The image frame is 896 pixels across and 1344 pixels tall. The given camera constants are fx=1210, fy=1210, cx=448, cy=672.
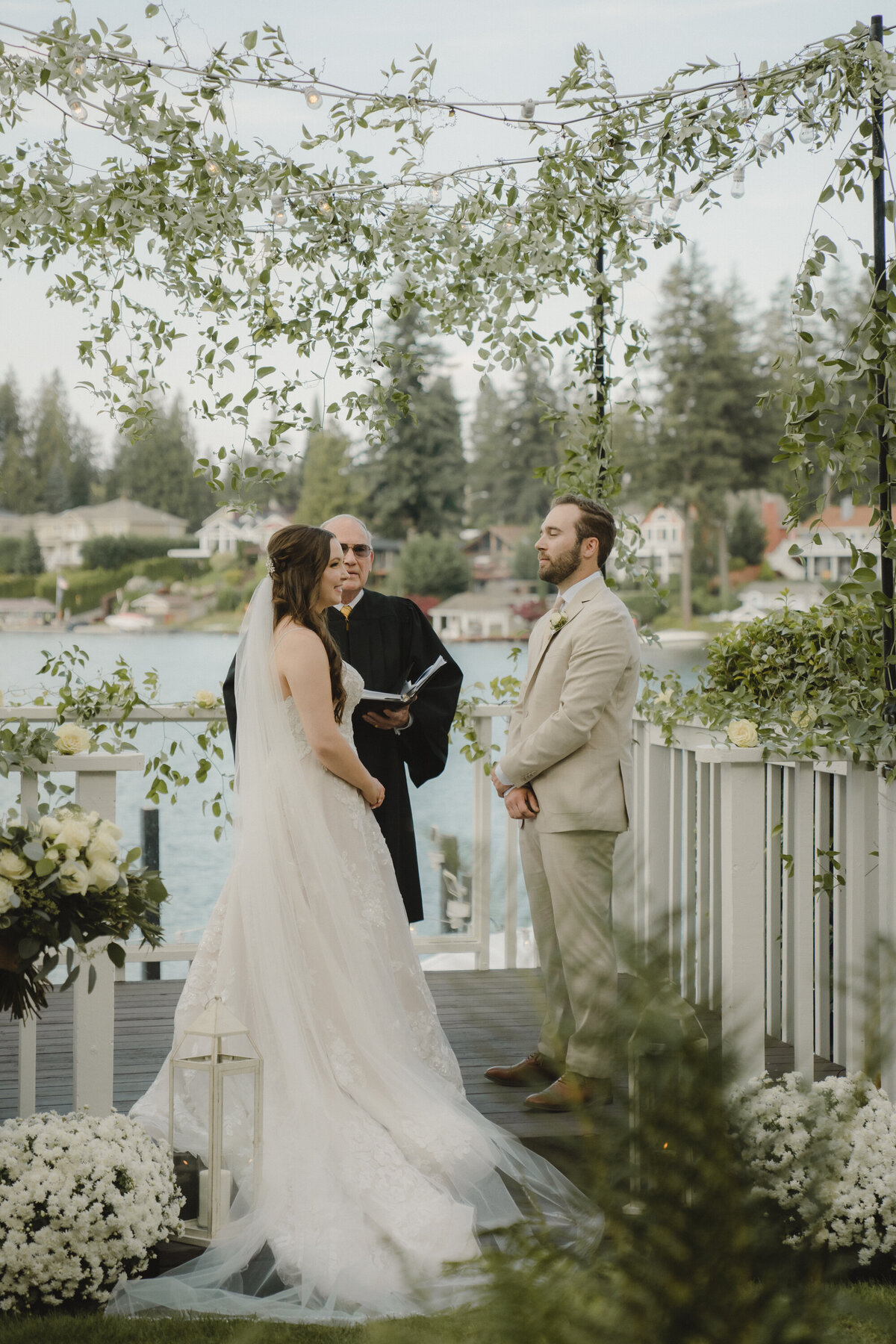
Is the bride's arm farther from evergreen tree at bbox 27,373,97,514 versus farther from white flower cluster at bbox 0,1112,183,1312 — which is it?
evergreen tree at bbox 27,373,97,514

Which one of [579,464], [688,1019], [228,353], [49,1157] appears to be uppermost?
[228,353]

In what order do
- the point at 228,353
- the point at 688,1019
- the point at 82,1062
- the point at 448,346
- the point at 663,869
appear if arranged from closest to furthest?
1. the point at 688,1019
2. the point at 82,1062
3. the point at 228,353
4. the point at 663,869
5. the point at 448,346

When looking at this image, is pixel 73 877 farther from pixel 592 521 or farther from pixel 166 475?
pixel 166 475

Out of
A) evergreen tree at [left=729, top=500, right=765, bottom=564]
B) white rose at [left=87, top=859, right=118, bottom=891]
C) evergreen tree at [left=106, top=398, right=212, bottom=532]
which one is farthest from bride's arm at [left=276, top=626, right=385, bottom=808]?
evergreen tree at [left=729, top=500, right=765, bottom=564]

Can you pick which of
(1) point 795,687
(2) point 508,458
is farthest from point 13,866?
(2) point 508,458

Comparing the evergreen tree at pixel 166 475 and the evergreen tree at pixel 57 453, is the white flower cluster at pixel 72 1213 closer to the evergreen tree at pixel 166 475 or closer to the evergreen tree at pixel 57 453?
the evergreen tree at pixel 166 475

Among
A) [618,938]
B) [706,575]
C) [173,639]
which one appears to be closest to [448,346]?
[706,575]

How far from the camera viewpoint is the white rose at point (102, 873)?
202 centimetres

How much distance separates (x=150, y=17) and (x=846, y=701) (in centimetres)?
267

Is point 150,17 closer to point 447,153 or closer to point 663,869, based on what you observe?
point 447,153

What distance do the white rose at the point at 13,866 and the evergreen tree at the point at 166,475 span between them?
11.9 m

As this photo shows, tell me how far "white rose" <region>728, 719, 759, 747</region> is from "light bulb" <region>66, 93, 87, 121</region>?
244cm

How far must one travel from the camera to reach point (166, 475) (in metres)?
14.8

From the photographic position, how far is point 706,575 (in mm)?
22312
